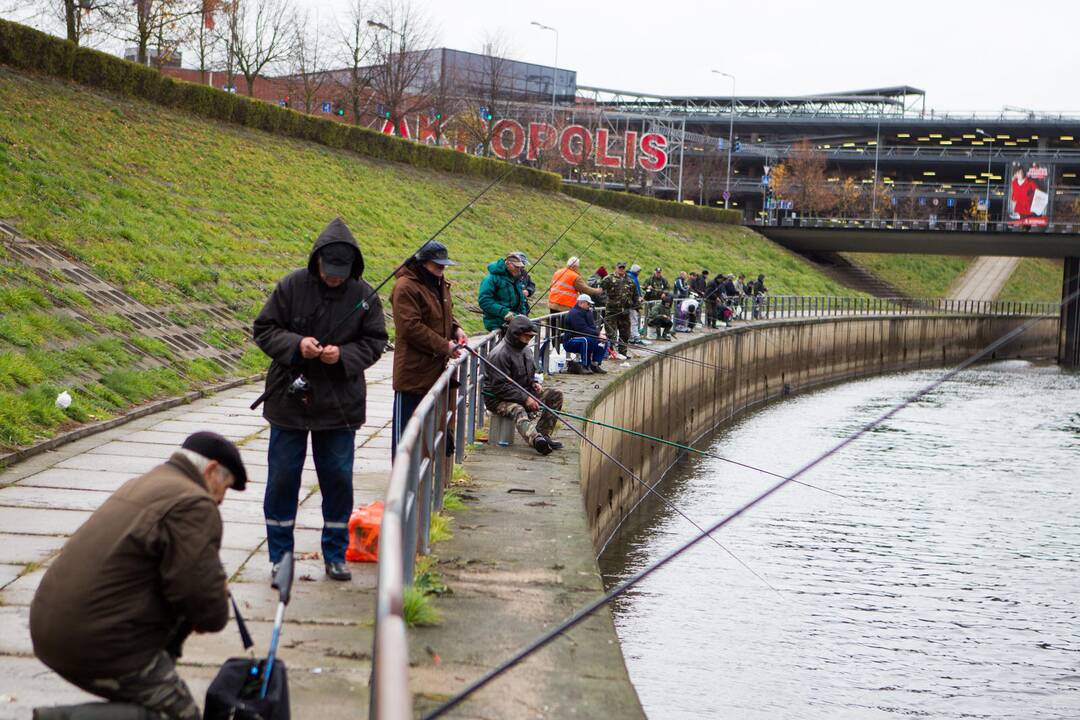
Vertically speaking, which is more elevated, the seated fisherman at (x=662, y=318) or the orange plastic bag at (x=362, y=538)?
the seated fisherman at (x=662, y=318)

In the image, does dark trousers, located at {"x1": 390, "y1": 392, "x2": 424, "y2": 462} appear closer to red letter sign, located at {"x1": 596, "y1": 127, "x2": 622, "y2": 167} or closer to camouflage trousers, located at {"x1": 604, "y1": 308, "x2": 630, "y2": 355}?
camouflage trousers, located at {"x1": 604, "y1": 308, "x2": 630, "y2": 355}

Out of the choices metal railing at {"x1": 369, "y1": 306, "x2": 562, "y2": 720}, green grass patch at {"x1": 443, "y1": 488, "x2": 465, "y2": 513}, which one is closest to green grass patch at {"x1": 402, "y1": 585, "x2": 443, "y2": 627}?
metal railing at {"x1": 369, "y1": 306, "x2": 562, "y2": 720}

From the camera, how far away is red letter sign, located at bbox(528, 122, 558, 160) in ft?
223

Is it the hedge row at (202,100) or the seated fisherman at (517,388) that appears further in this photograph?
the hedge row at (202,100)

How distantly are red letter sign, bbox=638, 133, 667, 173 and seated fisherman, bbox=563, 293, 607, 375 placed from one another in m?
55.9

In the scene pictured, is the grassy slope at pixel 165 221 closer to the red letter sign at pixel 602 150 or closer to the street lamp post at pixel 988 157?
the red letter sign at pixel 602 150

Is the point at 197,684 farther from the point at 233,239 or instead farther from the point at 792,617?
the point at 233,239

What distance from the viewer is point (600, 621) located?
249 inches

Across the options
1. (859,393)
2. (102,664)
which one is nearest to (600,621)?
(102,664)

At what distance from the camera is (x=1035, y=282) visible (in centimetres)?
8025

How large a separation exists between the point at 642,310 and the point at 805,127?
84628 mm

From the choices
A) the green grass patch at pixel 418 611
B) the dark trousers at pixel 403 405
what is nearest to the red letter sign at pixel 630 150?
the dark trousers at pixel 403 405

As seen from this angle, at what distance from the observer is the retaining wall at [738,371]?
17047mm

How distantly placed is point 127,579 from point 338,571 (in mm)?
3106
